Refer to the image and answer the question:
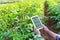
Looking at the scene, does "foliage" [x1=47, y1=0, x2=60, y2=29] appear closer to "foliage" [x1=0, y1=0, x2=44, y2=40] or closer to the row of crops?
the row of crops

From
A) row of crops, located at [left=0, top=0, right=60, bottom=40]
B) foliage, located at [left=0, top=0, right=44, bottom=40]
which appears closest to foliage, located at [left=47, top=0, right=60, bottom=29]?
row of crops, located at [left=0, top=0, right=60, bottom=40]

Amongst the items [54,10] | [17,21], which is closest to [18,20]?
[17,21]

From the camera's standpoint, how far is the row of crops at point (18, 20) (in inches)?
120

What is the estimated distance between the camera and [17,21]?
10.7 feet

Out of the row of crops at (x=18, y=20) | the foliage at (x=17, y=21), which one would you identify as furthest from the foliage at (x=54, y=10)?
Answer: the foliage at (x=17, y=21)

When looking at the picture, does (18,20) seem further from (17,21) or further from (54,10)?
(54,10)

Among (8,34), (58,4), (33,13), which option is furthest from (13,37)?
(58,4)

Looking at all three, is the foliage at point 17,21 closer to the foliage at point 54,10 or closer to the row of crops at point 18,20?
the row of crops at point 18,20

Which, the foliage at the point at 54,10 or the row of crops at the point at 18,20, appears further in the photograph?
the foliage at the point at 54,10

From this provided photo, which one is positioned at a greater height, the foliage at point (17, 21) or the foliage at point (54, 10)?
the foliage at point (17, 21)

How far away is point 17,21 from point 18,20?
0.09 feet

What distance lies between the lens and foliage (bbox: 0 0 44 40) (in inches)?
120

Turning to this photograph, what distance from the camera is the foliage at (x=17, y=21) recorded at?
9.98 ft

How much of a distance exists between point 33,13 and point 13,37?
80 cm
